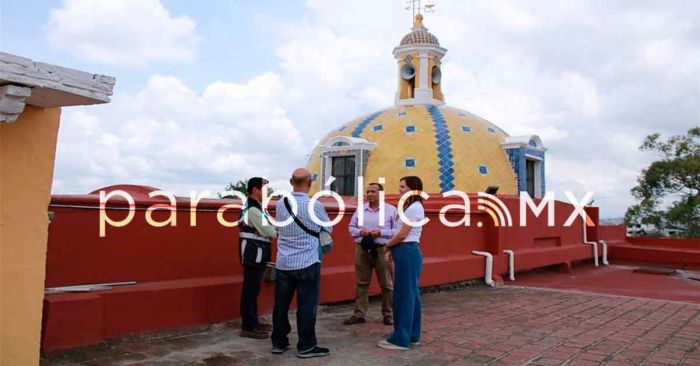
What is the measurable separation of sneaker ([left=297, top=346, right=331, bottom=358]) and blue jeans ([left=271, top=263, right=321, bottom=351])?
4 centimetres

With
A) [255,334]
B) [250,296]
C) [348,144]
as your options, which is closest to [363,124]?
[348,144]

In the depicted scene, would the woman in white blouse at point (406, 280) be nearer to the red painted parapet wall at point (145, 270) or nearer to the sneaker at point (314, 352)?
the sneaker at point (314, 352)

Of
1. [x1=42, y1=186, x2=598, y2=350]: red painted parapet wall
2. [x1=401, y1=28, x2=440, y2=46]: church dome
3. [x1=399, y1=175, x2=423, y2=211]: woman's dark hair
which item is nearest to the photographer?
[x1=42, y1=186, x2=598, y2=350]: red painted parapet wall

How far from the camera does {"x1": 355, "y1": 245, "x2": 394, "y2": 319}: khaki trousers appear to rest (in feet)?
20.7

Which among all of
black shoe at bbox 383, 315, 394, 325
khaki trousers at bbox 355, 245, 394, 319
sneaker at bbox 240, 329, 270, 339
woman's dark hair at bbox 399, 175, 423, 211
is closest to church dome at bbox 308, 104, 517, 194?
khaki trousers at bbox 355, 245, 394, 319

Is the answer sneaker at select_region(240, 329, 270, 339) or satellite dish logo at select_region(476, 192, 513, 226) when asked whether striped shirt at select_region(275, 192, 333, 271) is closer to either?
sneaker at select_region(240, 329, 270, 339)

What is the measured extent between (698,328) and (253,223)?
197 inches

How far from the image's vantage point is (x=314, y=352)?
4.89 m

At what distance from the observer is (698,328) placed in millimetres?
6430

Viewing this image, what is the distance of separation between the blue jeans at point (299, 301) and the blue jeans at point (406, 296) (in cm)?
73

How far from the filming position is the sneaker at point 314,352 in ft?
15.9

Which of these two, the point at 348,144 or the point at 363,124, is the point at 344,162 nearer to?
the point at 348,144

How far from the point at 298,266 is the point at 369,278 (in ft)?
5.31

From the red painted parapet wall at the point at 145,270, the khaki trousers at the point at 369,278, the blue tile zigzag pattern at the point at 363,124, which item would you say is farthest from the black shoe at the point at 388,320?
the blue tile zigzag pattern at the point at 363,124
